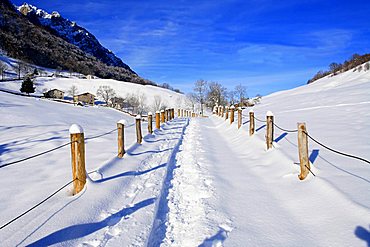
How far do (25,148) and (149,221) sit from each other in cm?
699

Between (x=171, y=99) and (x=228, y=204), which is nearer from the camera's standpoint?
(x=228, y=204)

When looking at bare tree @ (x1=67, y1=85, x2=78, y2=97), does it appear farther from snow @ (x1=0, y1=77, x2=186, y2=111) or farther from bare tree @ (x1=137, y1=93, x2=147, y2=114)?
bare tree @ (x1=137, y1=93, x2=147, y2=114)

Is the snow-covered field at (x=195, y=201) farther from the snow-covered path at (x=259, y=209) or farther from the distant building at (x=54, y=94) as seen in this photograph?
the distant building at (x=54, y=94)

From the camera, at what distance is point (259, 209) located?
431 cm

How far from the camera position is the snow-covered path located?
11.0 ft

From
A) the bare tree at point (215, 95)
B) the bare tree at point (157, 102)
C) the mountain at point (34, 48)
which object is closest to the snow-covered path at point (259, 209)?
the bare tree at point (215, 95)

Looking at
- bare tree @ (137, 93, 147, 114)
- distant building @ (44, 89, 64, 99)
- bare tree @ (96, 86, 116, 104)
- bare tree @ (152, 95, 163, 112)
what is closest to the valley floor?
distant building @ (44, 89, 64, 99)

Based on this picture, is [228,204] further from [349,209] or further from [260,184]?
[349,209]

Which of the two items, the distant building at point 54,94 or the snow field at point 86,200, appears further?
the distant building at point 54,94

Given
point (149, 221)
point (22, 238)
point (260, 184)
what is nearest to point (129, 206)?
point (149, 221)

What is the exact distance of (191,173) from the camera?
248 inches

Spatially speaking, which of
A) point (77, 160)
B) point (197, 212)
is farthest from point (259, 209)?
point (77, 160)

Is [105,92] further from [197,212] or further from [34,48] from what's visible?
[197,212]

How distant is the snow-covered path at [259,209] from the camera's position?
3.36m
